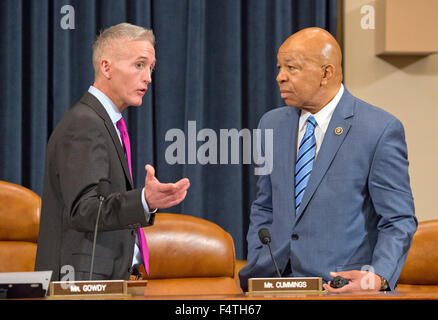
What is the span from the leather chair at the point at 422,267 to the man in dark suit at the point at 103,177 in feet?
4.88

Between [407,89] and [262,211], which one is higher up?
[407,89]

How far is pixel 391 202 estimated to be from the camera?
2068mm

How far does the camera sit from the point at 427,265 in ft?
9.87

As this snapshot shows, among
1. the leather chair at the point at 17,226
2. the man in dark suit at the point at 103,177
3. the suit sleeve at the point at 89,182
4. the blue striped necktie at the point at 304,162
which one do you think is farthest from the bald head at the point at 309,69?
the leather chair at the point at 17,226

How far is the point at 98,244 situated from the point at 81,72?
192 cm

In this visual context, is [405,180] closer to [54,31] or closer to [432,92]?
[432,92]

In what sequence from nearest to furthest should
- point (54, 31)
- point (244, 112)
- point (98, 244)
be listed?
1. point (98, 244)
2. point (54, 31)
3. point (244, 112)

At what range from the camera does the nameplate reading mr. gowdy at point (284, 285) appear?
1.42 metres


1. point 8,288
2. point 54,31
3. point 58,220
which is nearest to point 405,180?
point 58,220

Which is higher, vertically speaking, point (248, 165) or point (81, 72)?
point (81, 72)

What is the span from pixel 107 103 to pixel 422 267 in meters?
1.80

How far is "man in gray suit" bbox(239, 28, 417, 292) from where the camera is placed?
208 centimetres

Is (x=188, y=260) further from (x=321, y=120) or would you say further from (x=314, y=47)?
(x=314, y=47)

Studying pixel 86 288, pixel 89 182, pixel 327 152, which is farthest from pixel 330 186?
pixel 86 288
